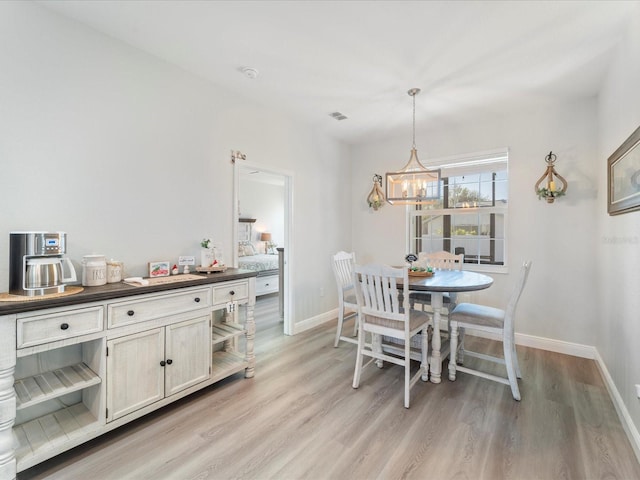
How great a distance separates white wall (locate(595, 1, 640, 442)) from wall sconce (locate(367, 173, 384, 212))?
95.9 inches

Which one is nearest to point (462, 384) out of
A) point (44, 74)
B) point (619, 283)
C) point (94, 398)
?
point (619, 283)

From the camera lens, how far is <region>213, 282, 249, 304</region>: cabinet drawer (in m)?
2.49

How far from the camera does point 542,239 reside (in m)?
3.46

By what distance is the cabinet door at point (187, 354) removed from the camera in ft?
7.15

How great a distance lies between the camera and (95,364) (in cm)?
190

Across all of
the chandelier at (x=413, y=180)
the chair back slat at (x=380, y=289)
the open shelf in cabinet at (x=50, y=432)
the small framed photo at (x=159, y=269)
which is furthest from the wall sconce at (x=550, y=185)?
the open shelf in cabinet at (x=50, y=432)

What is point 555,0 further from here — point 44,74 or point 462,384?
point 44,74

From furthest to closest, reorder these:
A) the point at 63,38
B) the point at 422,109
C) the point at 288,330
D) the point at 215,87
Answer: the point at 288,330 < the point at 422,109 < the point at 215,87 < the point at 63,38

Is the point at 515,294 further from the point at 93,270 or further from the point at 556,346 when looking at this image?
the point at 93,270

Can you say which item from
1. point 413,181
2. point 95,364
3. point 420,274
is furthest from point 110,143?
point 420,274

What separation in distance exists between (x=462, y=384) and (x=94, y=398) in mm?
2765

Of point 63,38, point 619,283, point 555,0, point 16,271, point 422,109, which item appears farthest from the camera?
point 422,109

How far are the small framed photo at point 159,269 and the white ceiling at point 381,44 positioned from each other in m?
1.71

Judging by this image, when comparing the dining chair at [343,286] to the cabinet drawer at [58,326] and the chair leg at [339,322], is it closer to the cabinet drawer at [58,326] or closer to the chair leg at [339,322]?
the chair leg at [339,322]
